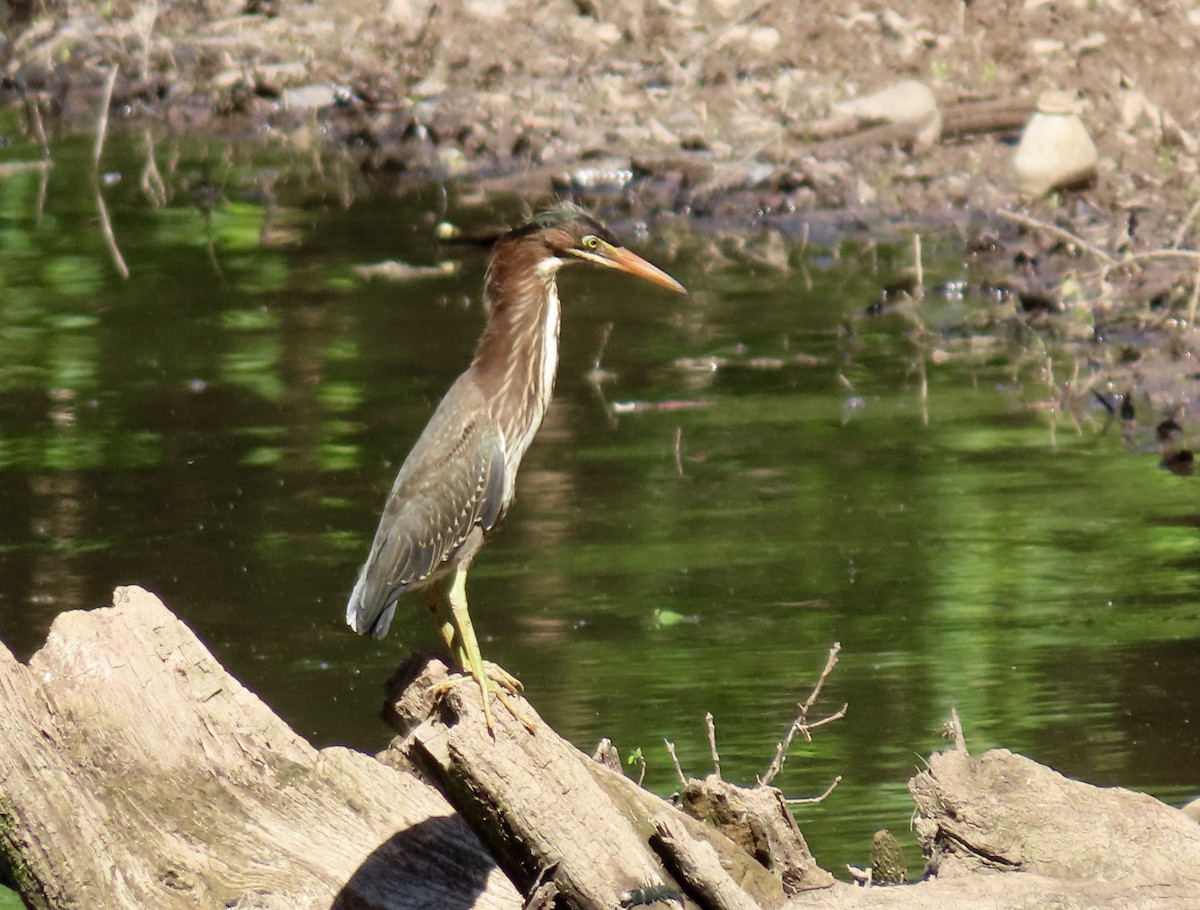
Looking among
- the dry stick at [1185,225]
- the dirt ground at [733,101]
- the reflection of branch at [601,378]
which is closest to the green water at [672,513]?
the reflection of branch at [601,378]

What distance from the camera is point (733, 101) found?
16.5 metres

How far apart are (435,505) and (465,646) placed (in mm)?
565

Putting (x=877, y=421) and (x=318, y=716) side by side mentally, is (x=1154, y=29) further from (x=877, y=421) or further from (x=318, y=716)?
(x=318, y=716)

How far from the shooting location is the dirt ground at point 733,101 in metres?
12.9

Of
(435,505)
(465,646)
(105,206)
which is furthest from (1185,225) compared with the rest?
(105,206)

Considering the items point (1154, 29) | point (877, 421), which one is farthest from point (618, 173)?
point (877, 421)

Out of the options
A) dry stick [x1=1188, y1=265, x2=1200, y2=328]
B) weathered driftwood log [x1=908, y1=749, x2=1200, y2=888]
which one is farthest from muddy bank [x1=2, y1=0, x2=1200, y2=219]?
weathered driftwood log [x1=908, y1=749, x2=1200, y2=888]

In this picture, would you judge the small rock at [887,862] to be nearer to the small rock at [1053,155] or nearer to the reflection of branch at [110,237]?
the small rock at [1053,155]

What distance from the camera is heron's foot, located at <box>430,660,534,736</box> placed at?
480 centimetres

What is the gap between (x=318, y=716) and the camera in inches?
274

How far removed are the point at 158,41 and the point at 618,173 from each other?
657 centimetres

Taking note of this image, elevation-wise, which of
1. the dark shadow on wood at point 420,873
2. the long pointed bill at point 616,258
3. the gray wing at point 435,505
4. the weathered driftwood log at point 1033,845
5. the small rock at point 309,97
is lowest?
the small rock at point 309,97

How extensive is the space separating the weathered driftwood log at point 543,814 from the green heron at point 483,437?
2.65 feet

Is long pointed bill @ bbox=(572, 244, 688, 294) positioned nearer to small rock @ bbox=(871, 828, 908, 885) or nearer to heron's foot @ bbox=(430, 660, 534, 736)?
heron's foot @ bbox=(430, 660, 534, 736)
